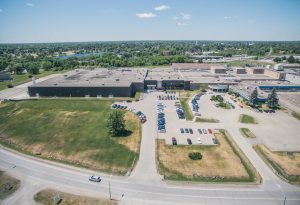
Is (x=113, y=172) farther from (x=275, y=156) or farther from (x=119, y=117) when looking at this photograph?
(x=275, y=156)

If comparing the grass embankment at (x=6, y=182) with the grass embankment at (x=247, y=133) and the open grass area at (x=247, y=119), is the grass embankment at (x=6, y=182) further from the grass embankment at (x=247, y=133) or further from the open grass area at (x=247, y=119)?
the open grass area at (x=247, y=119)

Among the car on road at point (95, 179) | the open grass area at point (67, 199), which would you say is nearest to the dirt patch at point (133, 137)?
the car on road at point (95, 179)

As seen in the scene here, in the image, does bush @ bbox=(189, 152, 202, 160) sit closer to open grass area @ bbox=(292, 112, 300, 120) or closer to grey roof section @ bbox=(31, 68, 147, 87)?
open grass area @ bbox=(292, 112, 300, 120)

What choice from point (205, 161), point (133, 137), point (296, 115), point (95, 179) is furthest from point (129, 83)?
point (296, 115)

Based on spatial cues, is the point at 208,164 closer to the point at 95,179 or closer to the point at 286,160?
the point at 286,160

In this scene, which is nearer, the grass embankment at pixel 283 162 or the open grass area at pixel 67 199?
the open grass area at pixel 67 199

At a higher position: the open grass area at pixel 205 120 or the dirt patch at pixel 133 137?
the open grass area at pixel 205 120
